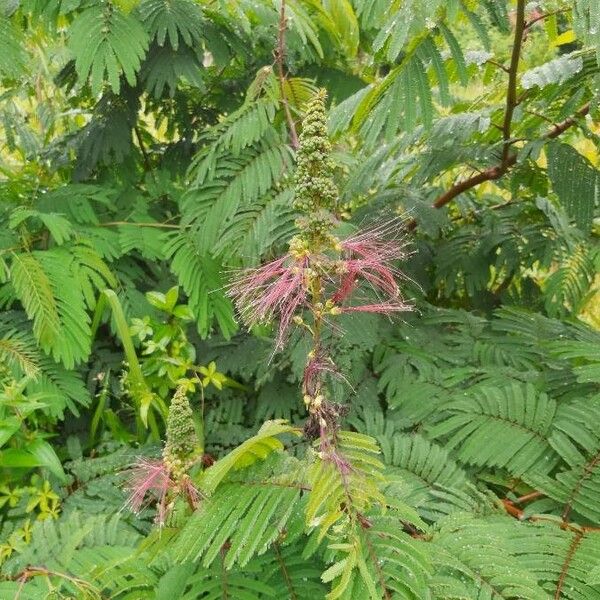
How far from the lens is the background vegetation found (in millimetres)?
1024

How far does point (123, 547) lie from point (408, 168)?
3.95 feet

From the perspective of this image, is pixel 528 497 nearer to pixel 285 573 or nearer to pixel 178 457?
pixel 285 573

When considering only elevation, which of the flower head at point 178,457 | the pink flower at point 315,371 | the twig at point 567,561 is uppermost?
the pink flower at point 315,371

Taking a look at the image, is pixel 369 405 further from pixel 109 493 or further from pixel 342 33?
pixel 342 33

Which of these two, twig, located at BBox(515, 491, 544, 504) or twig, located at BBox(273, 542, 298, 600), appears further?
twig, located at BBox(515, 491, 544, 504)

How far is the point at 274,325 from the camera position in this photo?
1870 mm

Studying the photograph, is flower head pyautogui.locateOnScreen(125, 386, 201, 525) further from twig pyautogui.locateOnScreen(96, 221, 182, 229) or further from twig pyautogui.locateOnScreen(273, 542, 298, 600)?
twig pyautogui.locateOnScreen(96, 221, 182, 229)

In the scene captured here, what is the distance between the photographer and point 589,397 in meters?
1.51

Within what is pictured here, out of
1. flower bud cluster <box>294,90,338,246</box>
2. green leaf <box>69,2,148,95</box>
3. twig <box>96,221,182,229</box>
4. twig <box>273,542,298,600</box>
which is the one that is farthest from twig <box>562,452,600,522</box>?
green leaf <box>69,2,148,95</box>

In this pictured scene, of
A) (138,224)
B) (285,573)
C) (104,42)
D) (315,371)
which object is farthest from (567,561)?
(104,42)

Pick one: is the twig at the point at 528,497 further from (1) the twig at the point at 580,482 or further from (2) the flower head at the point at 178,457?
(2) the flower head at the point at 178,457

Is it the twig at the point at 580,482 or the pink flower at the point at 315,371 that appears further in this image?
the twig at the point at 580,482

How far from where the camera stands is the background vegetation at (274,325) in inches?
40.3

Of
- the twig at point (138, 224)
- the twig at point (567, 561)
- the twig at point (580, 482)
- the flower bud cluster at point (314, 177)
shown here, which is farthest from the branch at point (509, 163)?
the flower bud cluster at point (314, 177)
